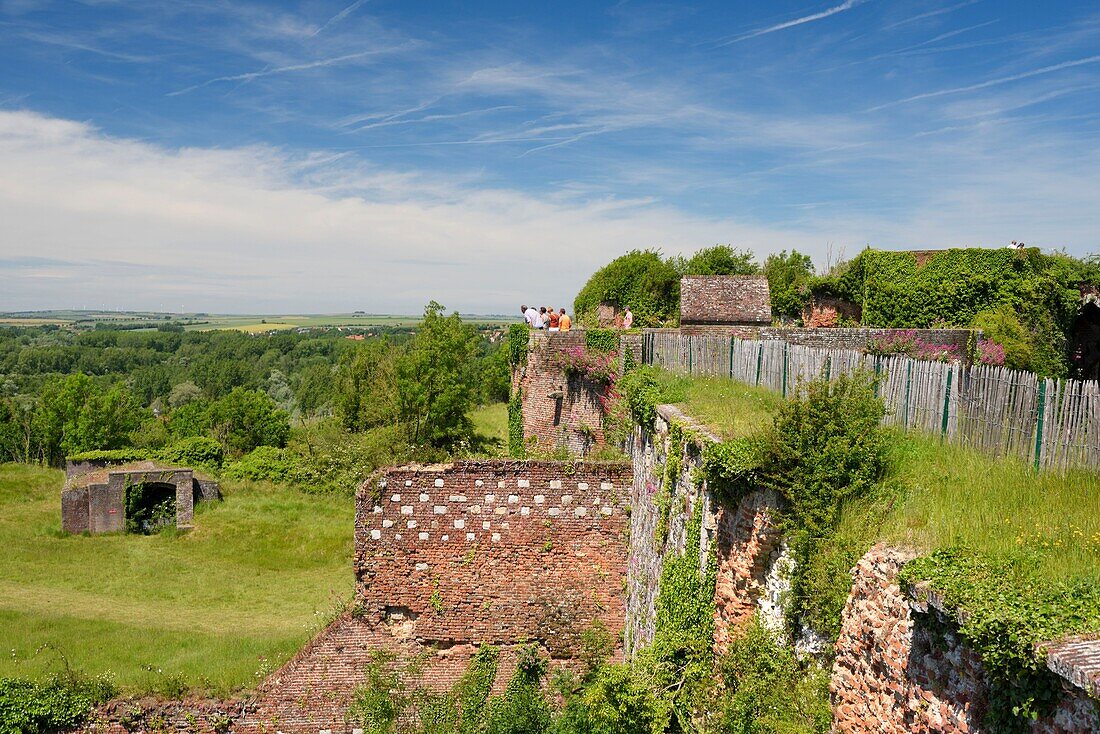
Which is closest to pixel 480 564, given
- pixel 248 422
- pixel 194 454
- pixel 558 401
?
pixel 558 401

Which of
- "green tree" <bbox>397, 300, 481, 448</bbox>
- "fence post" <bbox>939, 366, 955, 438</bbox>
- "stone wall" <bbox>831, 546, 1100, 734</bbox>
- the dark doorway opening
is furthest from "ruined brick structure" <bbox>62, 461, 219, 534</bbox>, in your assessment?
"stone wall" <bbox>831, 546, 1100, 734</bbox>

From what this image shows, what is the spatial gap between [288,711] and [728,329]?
14072 mm

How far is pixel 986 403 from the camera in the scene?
259 inches

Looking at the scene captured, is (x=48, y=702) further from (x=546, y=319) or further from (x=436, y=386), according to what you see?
(x=436, y=386)

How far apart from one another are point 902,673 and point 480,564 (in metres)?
8.24

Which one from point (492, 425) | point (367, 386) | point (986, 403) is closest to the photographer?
point (986, 403)

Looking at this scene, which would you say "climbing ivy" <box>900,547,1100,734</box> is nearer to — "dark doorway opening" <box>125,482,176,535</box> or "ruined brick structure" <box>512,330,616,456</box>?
"ruined brick structure" <box>512,330,616,456</box>

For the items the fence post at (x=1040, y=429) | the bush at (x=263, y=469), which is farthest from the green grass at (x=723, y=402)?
the bush at (x=263, y=469)

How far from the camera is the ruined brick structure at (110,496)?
1050 inches

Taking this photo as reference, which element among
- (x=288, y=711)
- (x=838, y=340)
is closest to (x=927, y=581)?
(x=288, y=711)

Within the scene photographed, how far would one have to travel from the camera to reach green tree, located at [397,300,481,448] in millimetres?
36688

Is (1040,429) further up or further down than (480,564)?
further up

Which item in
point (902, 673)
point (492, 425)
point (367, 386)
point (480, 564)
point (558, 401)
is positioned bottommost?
point (492, 425)

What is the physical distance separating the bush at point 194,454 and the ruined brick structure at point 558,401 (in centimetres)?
2081
